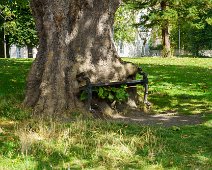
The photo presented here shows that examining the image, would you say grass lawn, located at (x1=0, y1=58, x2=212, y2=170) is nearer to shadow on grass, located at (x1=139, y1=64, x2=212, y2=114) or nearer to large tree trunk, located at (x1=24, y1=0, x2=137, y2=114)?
large tree trunk, located at (x1=24, y1=0, x2=137, y2=114)

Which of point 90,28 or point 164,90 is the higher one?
point 90,28

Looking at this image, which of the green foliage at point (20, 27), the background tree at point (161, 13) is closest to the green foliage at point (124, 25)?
the green foliage at point (20, 27)

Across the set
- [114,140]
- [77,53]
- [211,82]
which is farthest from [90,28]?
[211,82]

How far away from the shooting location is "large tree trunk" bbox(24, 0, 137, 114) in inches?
393

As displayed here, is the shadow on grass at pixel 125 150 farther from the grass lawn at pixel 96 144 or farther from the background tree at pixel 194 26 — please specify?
the background tree at pixel 194 26

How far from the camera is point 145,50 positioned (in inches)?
2894

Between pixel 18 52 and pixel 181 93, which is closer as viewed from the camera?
pixel 181 93

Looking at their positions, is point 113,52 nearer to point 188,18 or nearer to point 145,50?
point 188,18

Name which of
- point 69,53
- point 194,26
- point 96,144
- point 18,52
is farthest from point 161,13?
point 18,52

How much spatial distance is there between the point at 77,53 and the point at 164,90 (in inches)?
185

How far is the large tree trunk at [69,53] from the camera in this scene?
999 centimetres

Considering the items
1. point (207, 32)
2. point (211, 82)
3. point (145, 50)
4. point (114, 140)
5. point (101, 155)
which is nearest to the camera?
point (101, 155)

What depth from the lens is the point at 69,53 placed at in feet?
34.4

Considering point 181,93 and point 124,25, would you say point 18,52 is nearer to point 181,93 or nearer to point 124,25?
point 124,25
